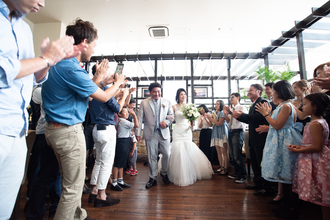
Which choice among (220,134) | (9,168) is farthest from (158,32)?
(9,168)

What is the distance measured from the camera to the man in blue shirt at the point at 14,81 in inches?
28.5

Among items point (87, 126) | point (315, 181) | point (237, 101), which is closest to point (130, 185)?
point (87, 126)

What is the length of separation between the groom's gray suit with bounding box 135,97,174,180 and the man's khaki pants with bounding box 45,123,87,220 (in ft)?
6.17

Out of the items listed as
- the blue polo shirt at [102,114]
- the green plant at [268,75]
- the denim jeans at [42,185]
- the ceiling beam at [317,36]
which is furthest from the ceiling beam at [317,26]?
the denim jeans at [42,185]

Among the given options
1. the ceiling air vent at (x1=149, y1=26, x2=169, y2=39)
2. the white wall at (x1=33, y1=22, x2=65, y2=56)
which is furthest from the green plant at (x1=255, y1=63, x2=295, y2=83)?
the white wall at (x1=33, y1=22, x2=65, y2=56)

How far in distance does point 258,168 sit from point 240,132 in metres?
0.76

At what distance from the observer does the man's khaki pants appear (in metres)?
1.23

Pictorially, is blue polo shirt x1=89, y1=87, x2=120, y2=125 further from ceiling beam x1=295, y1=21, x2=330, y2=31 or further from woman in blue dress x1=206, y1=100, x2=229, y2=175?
ceiling beam x1=295, y1=21, x2=330, y2=31

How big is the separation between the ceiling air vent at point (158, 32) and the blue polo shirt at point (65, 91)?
399cm

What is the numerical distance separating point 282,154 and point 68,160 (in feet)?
7.16

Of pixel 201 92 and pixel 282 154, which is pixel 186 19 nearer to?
pixel 201 92

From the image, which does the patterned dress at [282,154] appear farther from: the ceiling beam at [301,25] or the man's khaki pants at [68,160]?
the ceiling beam at [301,25]

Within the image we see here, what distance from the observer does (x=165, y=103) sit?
3307 millimetres

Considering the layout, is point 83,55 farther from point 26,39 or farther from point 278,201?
point 278,201
